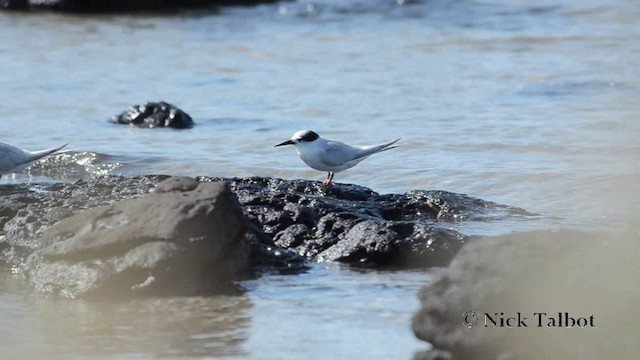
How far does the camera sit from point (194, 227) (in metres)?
5.16

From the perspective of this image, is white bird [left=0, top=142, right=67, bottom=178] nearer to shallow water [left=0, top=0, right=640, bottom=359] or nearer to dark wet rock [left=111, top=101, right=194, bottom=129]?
shallow water [left=0, top=0, right=640, bottom=359]

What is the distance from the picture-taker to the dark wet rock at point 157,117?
1025 centimetres

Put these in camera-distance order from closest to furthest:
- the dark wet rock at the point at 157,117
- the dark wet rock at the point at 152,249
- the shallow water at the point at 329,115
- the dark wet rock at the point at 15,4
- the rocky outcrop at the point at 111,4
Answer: the shallow water at the point at 329,115, the dark wet rock at the point at 152,249, the dark wet rock at the point at 157,117, the rocky outcrop at the point at 111,4, the dark wet rock at the point at 15,4

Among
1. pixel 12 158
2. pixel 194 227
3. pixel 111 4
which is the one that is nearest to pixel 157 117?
pixel 12 158

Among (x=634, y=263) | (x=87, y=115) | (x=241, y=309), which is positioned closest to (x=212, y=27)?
(x=87, y=115)

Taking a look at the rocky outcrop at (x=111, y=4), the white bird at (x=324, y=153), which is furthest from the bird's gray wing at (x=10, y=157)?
the rocky outcrop at (x=111, y=4)

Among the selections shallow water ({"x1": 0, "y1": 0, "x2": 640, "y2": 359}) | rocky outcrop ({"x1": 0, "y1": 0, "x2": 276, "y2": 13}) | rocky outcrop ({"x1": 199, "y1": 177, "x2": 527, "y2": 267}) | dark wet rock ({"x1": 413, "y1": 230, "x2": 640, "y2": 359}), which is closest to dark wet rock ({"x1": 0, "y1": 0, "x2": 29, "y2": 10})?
rocky outcrop ({"x1": 0, "y1": 0, "x2": 276, "y2": 13})

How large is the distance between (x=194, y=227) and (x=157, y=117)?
5279 millimetres

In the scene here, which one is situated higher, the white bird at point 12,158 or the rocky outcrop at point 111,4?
the rocky outcrop at point 111,4

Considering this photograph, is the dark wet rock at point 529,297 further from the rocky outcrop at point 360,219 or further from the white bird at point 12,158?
the white bird at point 12,158

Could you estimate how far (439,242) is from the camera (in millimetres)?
5715
